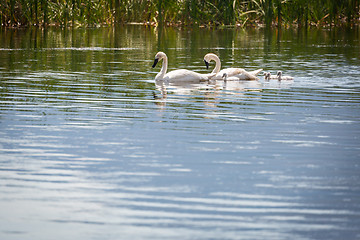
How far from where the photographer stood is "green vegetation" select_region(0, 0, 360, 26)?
35.3 m

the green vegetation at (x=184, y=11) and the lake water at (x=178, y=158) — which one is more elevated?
the green vegetation at (x=184, y=11)

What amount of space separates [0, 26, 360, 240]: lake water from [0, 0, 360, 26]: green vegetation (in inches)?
809

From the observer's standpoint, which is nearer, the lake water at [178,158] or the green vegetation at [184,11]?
the lake water at [178,158]

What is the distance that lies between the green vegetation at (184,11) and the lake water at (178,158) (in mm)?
20536

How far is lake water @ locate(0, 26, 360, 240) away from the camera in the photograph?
5.30 m

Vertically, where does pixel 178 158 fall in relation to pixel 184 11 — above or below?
below

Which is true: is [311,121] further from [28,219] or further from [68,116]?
[28,219]

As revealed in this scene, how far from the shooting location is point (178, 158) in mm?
7207

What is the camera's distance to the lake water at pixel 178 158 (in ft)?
17.4

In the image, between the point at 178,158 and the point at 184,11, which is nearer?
the point at 178,158

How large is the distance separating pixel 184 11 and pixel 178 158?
30.3 m

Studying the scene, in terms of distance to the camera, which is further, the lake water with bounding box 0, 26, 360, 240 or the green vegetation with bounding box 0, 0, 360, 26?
the green vegetation with bounding box 0, 0, 360, 26

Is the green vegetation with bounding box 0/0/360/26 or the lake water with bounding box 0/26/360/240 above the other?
the green vegetation with bounding box 0/0/360/26

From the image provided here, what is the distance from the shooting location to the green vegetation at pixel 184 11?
35312 millimetres
